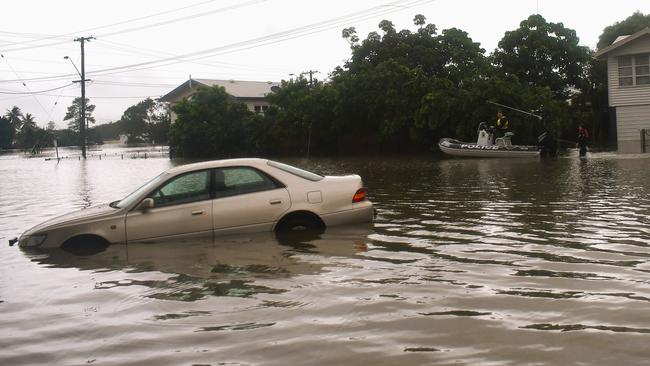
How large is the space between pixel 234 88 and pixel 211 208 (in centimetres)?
6980

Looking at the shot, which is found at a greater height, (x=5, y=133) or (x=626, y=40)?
(x=5, y=133)

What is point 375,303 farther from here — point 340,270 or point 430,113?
point 430,113

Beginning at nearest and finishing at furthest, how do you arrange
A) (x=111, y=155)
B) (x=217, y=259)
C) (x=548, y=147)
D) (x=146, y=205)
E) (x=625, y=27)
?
(x=217, y=259)
(x=146, y=205)
(x=548, y=147)
(x=625, y=27)
(x=111, y=155)

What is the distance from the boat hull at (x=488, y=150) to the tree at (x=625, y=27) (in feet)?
85.6

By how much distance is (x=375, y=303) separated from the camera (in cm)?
590

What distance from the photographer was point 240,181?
32.3ft

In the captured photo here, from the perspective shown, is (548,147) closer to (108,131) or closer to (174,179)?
(174,179)

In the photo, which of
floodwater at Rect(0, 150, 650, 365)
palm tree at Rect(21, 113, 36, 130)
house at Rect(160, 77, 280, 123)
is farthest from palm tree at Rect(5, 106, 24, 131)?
floodwater at Rect(0, 150, 650, 365)

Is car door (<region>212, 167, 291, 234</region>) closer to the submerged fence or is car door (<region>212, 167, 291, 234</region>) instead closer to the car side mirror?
the car side mirror

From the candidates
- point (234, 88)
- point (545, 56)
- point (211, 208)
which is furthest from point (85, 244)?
point (234, 88)

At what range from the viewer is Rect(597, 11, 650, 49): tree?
51109mm

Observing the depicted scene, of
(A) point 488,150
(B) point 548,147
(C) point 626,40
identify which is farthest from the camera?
(C) point 626,40

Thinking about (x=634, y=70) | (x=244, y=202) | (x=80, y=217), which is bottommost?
(x=80, y=217)

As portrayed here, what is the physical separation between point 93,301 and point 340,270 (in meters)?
2.65
